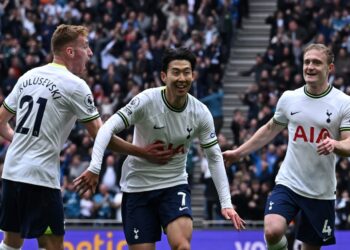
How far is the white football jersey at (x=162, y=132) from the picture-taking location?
12039mm

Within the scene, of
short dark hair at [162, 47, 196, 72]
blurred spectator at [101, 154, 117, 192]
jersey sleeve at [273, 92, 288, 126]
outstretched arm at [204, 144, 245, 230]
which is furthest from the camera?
blurred spectator at [101, 154, 117, 192]

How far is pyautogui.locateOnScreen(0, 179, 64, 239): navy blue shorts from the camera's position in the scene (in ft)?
37.9

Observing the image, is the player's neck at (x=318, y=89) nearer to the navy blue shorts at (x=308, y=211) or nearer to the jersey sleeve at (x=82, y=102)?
the navy blue shorts at (x=308, y=211)

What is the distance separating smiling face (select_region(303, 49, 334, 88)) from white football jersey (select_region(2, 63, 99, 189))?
2582 millimetres

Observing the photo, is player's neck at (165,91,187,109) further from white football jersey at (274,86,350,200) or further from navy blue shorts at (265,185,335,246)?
navy blue shorts at (265,185,335,246)

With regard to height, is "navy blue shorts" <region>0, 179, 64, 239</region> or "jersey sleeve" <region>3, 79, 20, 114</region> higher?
"jersey sleeve" <region>3, 79, 20, 114</region>

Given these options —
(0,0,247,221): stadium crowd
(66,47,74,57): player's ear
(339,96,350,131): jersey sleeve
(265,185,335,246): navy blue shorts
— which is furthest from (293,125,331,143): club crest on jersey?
(0,0,247,221): stadium crowd

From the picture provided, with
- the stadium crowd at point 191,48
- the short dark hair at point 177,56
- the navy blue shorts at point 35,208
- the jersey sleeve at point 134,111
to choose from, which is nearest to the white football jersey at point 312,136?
the short dark hair at point 177,56

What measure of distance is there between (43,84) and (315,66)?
304cm

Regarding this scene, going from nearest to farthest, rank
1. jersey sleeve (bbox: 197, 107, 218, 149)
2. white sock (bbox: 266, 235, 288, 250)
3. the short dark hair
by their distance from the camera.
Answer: the short dark hair
jersey sleeve (bbox: 197, 107, 218, 149)
white sock (bbox: 266, 235, 288, 250)

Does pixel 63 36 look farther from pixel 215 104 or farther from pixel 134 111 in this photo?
pixel 215 104

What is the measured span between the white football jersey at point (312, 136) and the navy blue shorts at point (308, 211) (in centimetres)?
7

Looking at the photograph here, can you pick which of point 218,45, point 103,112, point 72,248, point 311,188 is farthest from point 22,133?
point 218,45

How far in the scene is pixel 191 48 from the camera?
27.9m
